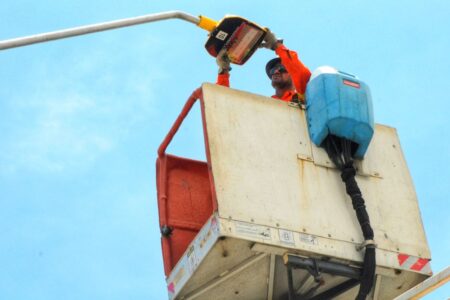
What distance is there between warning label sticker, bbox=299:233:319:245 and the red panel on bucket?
1469 millimetres

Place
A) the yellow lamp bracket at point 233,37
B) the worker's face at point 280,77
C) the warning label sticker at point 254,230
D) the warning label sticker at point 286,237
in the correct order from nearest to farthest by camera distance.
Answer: the warning label sticker at point 254,230 → the warning label sticker at point 286,237 → the yellow lamp bracket at point 233,37 → the worker's face at point 280,77

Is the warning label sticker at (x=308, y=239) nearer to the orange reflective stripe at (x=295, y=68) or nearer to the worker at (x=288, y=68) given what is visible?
the worker at (x=288, y=68)

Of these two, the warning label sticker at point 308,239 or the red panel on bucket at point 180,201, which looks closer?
the warning label sticker at point 308,239

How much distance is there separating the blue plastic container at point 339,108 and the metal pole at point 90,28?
5.13 ft

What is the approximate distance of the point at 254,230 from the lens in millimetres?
8578

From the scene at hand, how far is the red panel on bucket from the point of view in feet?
32.3

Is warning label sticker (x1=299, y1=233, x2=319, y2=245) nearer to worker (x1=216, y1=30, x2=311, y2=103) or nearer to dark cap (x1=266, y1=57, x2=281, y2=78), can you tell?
worker (x1=216, y1=30, x2=311, y2=103)

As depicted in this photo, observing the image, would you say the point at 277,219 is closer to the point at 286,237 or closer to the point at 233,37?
the point at 286,237

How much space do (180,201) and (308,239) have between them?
1.73 meters

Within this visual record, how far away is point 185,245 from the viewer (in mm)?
9859

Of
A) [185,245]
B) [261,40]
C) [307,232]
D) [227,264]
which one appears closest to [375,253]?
[307,232]

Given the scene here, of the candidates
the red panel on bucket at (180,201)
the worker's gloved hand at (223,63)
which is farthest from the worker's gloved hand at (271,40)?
the red panel on bucket at (180,201)

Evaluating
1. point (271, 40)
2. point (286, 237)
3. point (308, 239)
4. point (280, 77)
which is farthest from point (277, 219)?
point (280, 77)

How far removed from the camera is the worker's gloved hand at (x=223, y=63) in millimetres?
10781
